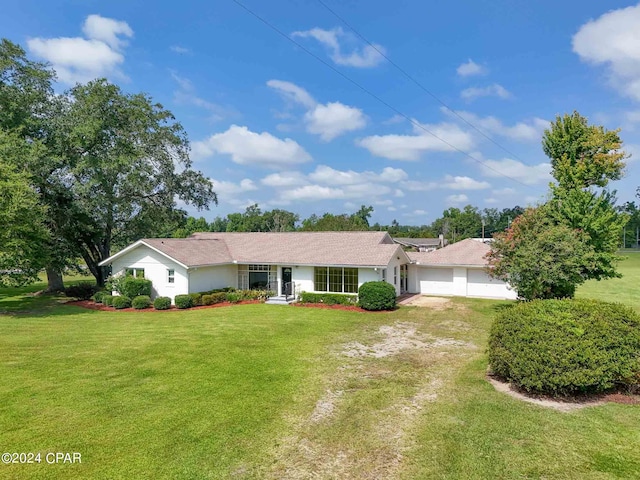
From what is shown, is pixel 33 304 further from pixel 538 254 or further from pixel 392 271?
pixel 538 254

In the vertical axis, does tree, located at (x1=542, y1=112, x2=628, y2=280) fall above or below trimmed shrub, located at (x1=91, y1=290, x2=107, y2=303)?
above

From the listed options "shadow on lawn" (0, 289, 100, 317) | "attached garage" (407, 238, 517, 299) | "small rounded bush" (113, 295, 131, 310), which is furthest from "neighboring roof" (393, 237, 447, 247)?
"shadow on lawn" (0, 289, 100, 317)

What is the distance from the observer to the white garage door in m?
28.1

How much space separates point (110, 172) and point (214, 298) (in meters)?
11.5

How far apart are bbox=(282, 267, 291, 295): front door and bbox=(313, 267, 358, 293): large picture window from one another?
185 centimetres

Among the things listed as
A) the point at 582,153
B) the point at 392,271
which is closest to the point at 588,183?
the point at 582,153

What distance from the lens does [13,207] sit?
19781 mm

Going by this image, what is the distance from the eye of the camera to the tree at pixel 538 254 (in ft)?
59.5

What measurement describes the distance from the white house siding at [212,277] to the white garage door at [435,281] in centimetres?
1379

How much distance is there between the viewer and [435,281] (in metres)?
28.6

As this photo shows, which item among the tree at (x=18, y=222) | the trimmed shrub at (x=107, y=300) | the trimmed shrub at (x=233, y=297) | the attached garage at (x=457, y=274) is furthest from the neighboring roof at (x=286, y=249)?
the tree at (x=18, y=222)

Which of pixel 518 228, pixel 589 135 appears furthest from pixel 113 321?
pixel 589 135

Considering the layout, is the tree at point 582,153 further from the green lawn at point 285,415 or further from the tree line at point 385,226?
the tree line at point 385,226

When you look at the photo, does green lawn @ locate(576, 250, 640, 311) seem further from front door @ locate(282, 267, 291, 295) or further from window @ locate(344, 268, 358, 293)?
front door @ locate(282, 267, 291, 295)
